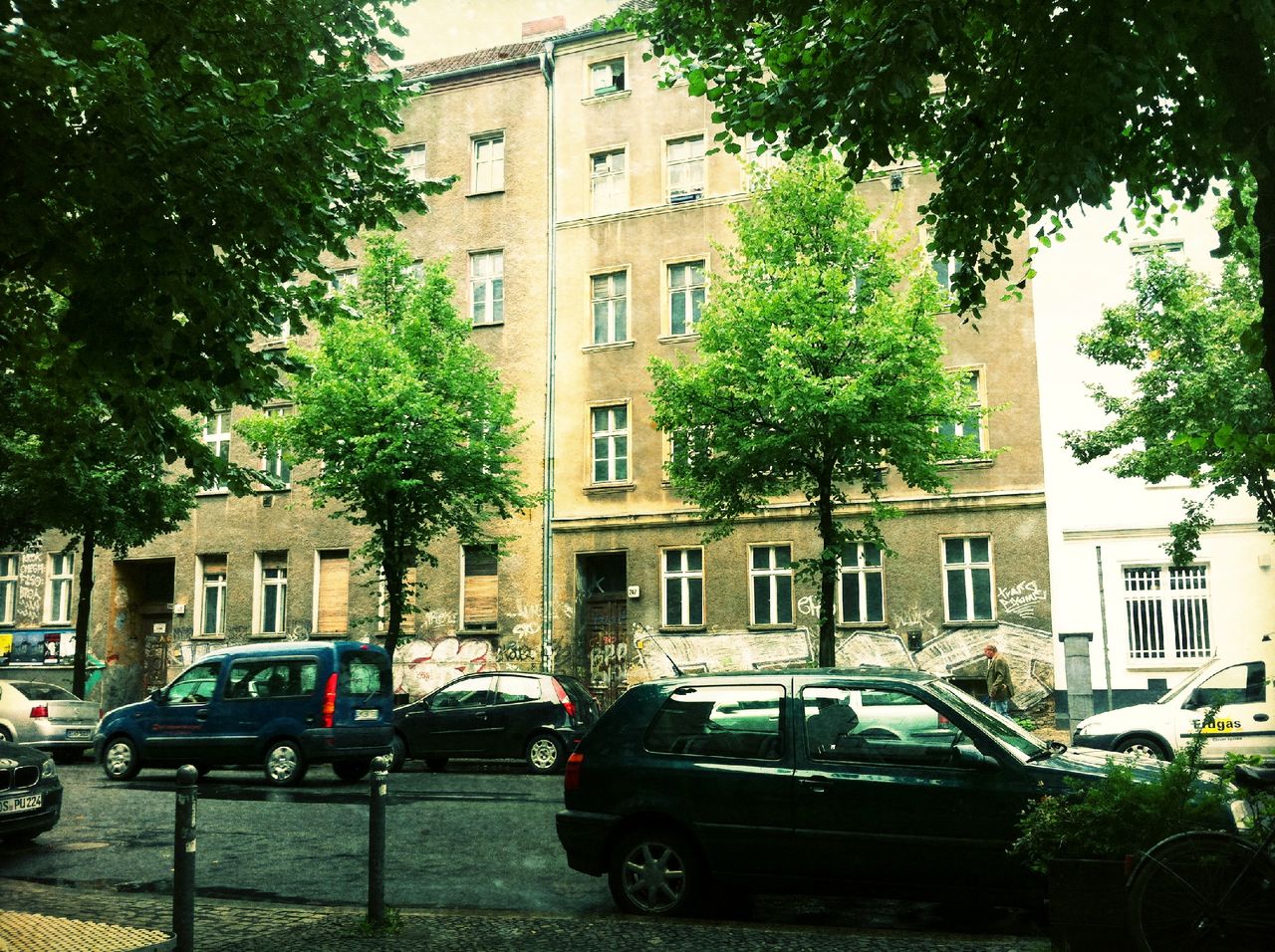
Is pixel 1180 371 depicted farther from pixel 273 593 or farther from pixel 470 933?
pixel 273 593

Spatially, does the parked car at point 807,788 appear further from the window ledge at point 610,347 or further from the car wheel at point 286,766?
the window ledge at point 610,347

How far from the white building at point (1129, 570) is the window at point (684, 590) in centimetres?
785

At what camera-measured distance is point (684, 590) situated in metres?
28.6

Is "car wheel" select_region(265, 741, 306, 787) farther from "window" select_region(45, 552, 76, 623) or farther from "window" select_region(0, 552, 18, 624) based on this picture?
"window" select_region(0, 552, 18, 624)

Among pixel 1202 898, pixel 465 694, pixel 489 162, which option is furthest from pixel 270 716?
pixel 489 162

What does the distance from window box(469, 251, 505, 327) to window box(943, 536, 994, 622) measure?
42.7ft

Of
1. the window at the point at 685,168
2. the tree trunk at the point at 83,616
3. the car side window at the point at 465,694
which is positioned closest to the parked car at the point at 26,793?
the car side window at the point at 465,694

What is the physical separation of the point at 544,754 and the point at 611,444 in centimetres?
Result: 1171

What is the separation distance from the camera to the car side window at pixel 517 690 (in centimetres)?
1981

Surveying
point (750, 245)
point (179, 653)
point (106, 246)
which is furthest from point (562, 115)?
point (106, 246)

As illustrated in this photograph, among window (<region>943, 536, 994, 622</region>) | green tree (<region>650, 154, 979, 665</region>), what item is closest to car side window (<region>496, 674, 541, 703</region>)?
green tree (<region>650, 154, 979, 665</region>)

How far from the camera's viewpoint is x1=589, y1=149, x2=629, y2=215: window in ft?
102

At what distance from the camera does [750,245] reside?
21797mm

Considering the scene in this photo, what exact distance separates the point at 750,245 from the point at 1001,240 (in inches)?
511
